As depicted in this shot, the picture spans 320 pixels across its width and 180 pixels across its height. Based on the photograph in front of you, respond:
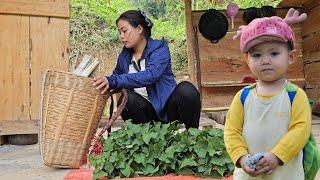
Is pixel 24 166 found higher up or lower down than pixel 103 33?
lower down

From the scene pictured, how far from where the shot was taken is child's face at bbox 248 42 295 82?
1.54m

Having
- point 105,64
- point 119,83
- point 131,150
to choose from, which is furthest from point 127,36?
point 105,64

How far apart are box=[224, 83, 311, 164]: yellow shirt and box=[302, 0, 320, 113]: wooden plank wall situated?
15.4 feet

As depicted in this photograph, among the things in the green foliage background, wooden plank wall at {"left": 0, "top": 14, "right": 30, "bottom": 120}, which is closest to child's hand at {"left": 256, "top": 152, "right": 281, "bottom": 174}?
wooden plank wall at {"left": 0, "top": 14, "right": 30, "bottom": 120}

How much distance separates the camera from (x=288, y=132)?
151 cm

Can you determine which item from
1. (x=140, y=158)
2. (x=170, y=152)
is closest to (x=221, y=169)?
(x=170, y=152)

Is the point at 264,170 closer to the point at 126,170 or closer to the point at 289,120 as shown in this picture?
the point at 289,120

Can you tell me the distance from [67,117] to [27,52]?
1754mm

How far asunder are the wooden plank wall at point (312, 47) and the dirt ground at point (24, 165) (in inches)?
73.8

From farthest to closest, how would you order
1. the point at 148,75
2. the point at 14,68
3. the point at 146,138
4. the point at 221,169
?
the point at 14,68 < the point at 148,75 < the point at 146,138 < the point at 221,169

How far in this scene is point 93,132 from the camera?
311cm

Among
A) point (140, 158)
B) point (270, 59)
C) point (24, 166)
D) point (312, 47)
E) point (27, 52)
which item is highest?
point (312, 47)

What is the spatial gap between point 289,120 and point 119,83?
161 centimetres

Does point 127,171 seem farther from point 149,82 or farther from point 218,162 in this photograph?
point 149,82
